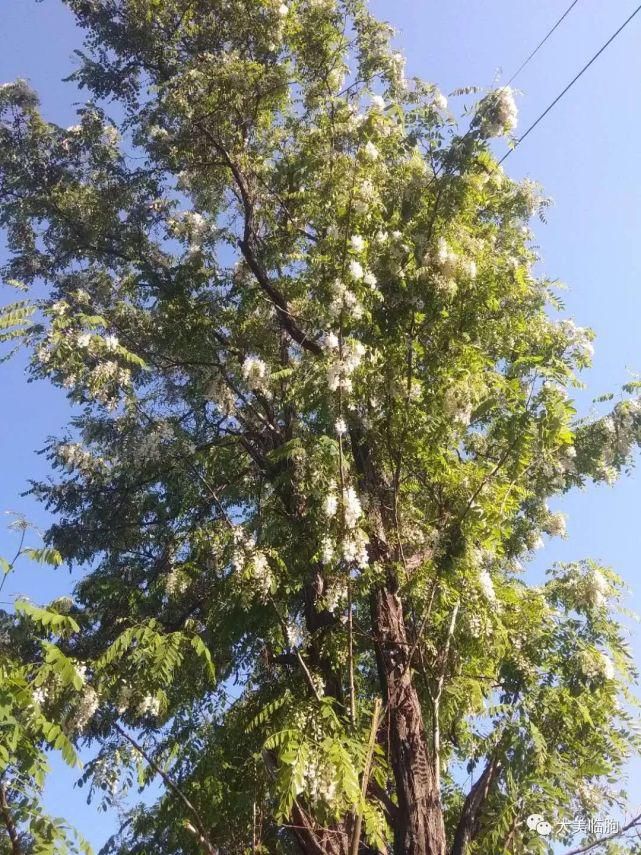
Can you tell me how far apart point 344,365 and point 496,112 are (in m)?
2.41

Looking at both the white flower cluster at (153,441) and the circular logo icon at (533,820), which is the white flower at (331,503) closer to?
the circular logo icon at (533,820)

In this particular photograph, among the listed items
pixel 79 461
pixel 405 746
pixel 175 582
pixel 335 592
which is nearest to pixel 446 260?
pixel 335 592

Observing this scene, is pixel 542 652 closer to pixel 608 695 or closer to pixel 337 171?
pixel 608 695

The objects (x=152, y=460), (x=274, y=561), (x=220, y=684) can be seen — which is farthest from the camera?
(x=152, y=460)

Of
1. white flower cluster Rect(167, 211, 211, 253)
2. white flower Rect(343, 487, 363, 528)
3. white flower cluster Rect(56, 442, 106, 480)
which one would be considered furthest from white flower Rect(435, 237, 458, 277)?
white flower cluster Rect(56, 442, 106, 480)

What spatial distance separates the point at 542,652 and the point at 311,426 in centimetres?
275

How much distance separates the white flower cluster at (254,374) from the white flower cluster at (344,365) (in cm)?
143

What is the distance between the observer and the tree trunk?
13.9 feet

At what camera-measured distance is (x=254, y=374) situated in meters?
6.50

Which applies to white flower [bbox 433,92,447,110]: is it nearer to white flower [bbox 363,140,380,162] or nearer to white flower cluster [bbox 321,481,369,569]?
white flower [bbox 363,140,380,162]

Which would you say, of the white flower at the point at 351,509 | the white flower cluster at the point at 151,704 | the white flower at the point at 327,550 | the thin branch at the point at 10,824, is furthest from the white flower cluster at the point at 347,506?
the thin branch at the point at 10,824

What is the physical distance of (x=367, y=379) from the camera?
529cm

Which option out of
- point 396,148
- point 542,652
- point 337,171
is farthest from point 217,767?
point 396,148

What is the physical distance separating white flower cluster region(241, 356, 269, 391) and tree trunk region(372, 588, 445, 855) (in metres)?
2.33
